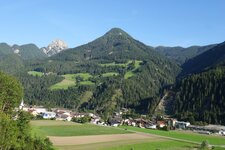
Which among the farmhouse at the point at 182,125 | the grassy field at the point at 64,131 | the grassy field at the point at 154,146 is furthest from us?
the farmhouse at the point at 182,125

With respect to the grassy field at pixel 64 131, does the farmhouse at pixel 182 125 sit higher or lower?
higher

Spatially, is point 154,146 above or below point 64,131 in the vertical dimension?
below

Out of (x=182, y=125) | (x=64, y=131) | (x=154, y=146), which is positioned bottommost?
(x=154, y=146)

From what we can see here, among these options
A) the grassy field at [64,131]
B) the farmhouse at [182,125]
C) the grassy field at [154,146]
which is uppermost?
the farmhouse at [182,125]

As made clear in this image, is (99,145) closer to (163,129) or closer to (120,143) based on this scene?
(120,143)

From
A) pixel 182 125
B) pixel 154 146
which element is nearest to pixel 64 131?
pixel 154 146

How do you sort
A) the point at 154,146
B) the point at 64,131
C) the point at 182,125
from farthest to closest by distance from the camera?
1. the point at 182,125
2. the point at 64,131
3. the point at 154,146

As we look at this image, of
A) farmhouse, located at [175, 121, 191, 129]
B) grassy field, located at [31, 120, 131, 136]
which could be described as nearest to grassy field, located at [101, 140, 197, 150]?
grassy field, located at [31, 120, 131, 136]

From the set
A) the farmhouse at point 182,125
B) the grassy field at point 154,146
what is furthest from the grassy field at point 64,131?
the farmhouse at point 182,125

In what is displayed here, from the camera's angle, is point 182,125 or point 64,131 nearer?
point 64,131

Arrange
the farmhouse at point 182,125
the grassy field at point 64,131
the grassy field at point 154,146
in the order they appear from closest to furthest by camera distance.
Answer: the grassy field at point 154,146 < the grassy field at point 64,131 < the farmhouse at point 182,125

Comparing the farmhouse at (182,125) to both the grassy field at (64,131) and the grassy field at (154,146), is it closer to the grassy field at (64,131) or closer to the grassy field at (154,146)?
the grassy field at (64,131)

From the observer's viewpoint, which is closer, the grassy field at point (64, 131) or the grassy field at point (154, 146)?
the grassy field at point (154, 146)

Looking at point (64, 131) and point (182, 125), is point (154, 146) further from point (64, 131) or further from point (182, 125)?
point (182, 125)
